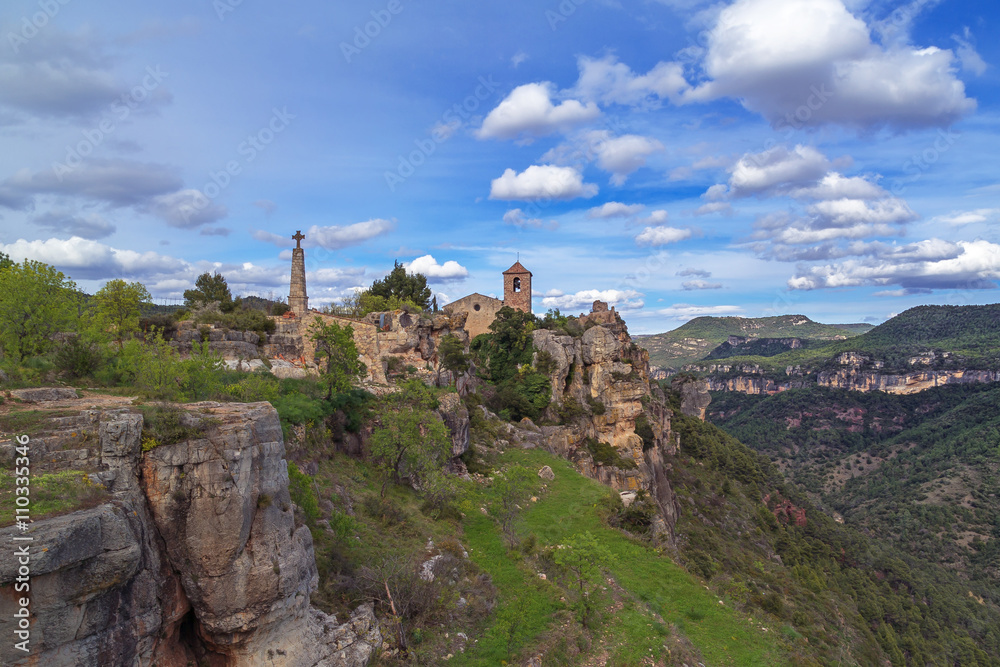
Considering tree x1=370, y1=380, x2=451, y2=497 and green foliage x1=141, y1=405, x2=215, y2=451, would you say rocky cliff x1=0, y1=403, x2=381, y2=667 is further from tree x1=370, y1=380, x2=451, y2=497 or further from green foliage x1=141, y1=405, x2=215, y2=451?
tree x1=370, y1=380, x2=451, y2=497

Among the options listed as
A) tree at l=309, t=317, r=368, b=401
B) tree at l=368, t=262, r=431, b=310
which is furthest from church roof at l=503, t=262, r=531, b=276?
tree at l=309, t=317, r=368, b=401

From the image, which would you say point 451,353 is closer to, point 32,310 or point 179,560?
point 32,310

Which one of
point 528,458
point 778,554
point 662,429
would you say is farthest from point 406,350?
point 778,554

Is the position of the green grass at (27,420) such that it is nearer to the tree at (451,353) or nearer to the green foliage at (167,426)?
the green foliage at (167,426)

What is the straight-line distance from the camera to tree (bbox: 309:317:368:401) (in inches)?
858

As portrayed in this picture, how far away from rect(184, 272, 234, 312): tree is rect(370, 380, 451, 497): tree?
21.3 m

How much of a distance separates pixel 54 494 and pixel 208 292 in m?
35.2

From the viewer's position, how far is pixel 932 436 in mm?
111125

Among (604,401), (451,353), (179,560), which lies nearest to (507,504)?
(179,560)

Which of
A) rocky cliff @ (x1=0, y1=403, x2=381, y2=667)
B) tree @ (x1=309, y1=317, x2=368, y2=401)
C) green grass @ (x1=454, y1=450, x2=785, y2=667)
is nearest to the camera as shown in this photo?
rocky cliff @ (x1=0, y1=403, x2=381, y2=667)

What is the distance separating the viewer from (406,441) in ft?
65.9

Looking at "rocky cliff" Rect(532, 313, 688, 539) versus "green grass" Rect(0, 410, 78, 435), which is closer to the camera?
"green grass" Rect(0, 410, 78, 435)

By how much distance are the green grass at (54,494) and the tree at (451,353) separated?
26945 mm

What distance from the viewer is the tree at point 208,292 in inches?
1485
